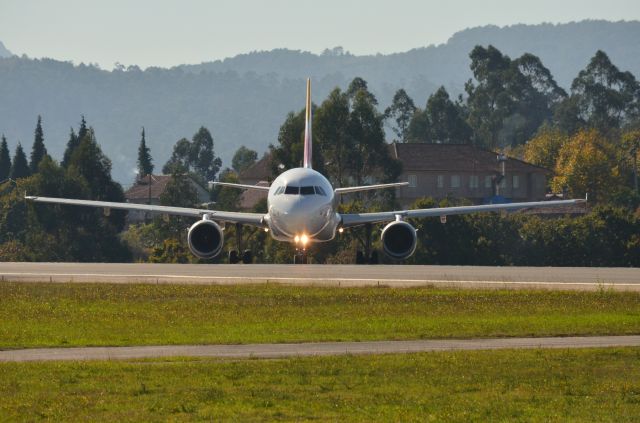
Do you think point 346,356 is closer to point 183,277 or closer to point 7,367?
point 7,367

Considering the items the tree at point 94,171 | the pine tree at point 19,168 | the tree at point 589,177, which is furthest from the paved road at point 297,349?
the pine tree at point 19,168

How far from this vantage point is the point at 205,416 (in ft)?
62.8

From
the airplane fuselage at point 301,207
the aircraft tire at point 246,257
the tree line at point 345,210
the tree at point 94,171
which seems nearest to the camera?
the airplane fuselage at point 301,207

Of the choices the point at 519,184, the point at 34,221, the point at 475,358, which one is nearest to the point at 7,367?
the point at 475,358

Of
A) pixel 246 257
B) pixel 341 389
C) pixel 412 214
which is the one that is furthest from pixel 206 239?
pixel 341 389

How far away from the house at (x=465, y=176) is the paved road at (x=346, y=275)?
111m

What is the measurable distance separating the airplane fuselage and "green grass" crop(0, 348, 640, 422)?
31.0 m

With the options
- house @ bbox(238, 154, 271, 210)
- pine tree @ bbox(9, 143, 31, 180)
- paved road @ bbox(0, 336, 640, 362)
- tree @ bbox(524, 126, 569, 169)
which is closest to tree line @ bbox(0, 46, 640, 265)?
tree @ bbox(524, 126, 569, 169)

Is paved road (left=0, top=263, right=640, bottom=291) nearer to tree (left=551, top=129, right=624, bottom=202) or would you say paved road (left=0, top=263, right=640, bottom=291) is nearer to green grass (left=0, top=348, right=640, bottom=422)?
green grass (left=0, top=348, right=640, bottom=422)

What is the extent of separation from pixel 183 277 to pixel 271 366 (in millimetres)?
25109

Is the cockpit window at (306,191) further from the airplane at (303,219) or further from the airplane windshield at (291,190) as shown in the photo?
the airplane windshield at (291,190)

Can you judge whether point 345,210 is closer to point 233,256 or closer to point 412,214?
point 233,256

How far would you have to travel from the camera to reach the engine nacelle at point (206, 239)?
200ft

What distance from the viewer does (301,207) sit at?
56188 millimetres
